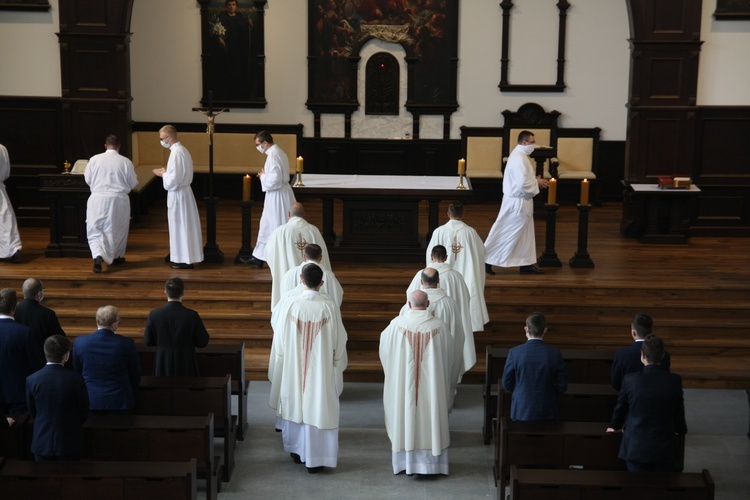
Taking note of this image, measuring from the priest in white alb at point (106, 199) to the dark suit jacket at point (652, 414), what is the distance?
727cm

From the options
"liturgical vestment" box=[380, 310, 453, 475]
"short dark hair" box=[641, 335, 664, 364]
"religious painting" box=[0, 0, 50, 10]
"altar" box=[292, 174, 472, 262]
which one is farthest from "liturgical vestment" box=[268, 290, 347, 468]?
"religious painting" box=[0, 0, 50, 10]

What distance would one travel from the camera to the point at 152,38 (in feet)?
58.6

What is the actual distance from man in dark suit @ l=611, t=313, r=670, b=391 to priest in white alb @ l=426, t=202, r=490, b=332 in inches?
125

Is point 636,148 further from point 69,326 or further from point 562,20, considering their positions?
point 69,326

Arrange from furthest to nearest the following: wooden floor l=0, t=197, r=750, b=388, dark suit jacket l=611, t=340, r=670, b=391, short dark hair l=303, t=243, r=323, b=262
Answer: wooden floor l=0, t=197, r=750, b=388
short dark hair l=303, t=243, r=323, b=262
dark suit jacket l=611, t=340, r=670, b=391

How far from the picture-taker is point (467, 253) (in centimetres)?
1150

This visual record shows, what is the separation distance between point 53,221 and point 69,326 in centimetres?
187

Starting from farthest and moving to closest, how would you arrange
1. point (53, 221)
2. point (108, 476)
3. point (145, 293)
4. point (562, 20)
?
1. point (562, 20)
2. point (53, 221)
3. point (145, 293)
4. point (108, 476)

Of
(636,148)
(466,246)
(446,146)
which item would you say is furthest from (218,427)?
(446,146)

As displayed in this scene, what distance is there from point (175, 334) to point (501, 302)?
446 centimetres

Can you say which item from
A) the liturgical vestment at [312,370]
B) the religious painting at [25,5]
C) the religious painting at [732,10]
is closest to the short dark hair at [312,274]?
the liturgical vestment at [312,370]

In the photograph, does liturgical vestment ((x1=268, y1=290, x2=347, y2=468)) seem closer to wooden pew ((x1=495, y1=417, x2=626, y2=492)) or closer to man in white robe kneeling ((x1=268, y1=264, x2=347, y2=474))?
man in white robe kneeling ((x1=268, y1=264, x2=347, y2=474))

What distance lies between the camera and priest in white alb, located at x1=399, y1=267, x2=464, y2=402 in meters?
9.21

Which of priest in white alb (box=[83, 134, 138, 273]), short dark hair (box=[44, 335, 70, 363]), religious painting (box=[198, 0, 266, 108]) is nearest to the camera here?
short dark hair (box=[44, 335, 70, 363])
